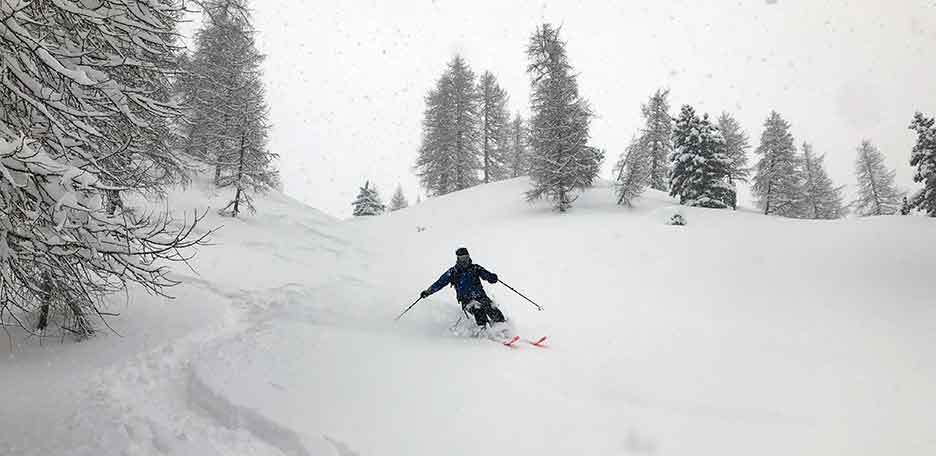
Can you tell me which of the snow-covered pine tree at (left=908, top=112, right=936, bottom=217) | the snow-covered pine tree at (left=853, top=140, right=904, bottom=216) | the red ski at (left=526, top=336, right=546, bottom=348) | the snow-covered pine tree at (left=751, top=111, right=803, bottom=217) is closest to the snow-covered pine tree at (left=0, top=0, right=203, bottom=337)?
the red ski at (left=526, top=336, right=546, bottom=348)

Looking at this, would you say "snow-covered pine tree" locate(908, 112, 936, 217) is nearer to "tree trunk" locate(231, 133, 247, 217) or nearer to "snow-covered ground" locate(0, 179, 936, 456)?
"snow-covered ground" locate(0, 179, 936, 456)

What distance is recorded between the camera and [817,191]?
37.5 metres

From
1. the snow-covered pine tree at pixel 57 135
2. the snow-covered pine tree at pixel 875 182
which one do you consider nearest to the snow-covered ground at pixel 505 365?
the snow-covered pine tree at pixel 57 135

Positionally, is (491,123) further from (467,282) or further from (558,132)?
(467,282)

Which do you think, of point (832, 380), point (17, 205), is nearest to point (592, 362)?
point (832, 380)

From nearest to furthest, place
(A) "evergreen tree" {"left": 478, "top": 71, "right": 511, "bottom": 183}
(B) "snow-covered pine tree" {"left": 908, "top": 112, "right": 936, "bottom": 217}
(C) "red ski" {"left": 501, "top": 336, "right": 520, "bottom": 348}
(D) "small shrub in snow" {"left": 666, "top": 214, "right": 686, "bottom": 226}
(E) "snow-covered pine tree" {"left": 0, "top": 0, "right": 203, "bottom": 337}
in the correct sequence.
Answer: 1. (E) "snow-covered pine tree" {"left": 0, "top": 0, "right": 203, "bottom": 337}
2. (C) "red ski" {"left": 501, "top": 336, "right": 520, "bottom": 348}
3. (D) "small shrub in snow" {"left": 666, "top": 214, "right": 686, "bottom": 226}
4. (B) "snow-covered pine tree" {"left": 908, "top": 112, "right": 936, "bottom": 217}
5. (A) "evergreen tree" {"left": 478, "top": 71, "right": 511, "bottom": 183}

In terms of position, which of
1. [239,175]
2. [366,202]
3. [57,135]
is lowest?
[57,135]

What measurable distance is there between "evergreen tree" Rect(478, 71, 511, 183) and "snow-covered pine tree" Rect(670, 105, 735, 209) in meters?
13.6

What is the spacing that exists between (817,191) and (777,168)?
8323 mm

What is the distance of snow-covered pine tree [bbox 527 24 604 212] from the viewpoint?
21.7 meters

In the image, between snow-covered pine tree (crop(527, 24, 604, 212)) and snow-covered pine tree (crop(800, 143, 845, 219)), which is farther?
snow-covered pine tree (crop(800, 143, 845, 219))

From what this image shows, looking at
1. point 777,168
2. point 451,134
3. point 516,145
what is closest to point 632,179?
point 451,134

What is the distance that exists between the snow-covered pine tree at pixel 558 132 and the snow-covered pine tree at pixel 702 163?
8.54 meters

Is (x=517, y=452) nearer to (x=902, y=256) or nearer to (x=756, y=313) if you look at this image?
(x=756, y=313)
